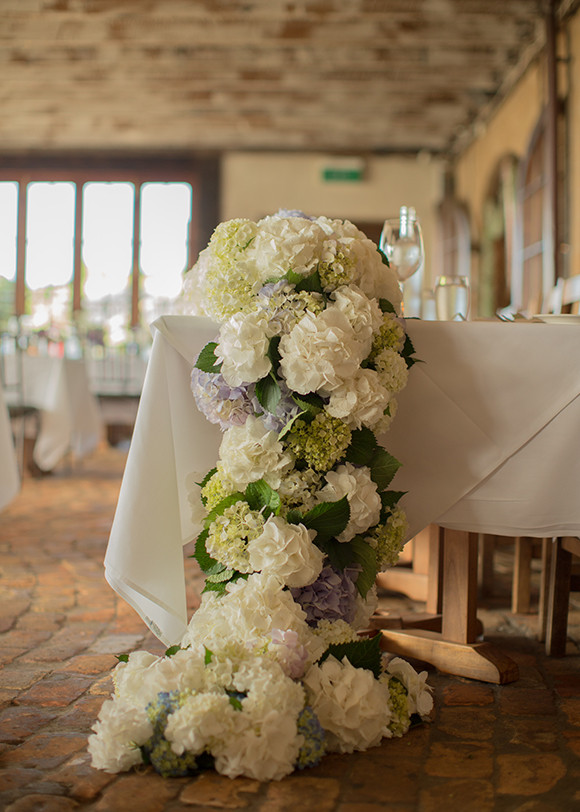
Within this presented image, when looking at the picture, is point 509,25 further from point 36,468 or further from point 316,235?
point 316,235

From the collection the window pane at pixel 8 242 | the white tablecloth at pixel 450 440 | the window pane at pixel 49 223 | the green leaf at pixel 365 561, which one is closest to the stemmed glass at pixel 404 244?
the white tablecloth at pixel 450 440

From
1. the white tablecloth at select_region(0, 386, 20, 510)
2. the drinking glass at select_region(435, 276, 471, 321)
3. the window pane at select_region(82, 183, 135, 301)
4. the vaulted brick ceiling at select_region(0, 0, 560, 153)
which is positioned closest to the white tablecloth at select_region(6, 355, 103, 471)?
the white tablecloth at select_region(0, 386, 20, 510)

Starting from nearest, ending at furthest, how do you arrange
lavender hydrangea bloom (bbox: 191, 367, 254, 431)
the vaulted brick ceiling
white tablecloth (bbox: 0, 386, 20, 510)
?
lavender hydrangea bloom (bbox: 191, 367, 254, 431), white tablecloth (bbox: 0, 386, 20, 510), the vaulted brick ceiling

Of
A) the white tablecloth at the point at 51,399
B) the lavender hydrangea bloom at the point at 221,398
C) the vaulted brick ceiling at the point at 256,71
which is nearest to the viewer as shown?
the lavender hydrangea bloom at the point at 221,398

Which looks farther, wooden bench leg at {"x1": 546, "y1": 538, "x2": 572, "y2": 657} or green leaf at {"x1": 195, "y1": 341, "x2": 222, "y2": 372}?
wooden bench leg at {"x1": 546, "y1": 538, "x2": 572, "y2": 657}

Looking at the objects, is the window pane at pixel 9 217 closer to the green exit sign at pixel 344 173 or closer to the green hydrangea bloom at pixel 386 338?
the green exit sign at pixel 344 173

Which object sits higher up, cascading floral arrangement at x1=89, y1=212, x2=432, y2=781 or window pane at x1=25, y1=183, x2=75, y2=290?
window pane at x1=25, y1=183, x2=75, y2=290

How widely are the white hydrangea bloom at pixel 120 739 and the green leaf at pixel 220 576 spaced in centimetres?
28

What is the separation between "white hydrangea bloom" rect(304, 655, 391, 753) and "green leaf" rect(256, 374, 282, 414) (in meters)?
0.45

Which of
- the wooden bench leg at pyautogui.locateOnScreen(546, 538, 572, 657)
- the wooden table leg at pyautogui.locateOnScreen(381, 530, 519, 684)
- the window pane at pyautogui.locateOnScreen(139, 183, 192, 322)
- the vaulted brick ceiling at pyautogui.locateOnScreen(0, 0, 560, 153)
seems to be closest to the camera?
the wooden table leg at pyautogui.locateOnScreen(381, 530, 519, 684)

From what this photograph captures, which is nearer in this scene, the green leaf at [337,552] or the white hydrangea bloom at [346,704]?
the white hydrangea bloom at [346,704]

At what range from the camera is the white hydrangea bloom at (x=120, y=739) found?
51.4 inches

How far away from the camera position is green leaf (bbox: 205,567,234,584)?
4.97ft

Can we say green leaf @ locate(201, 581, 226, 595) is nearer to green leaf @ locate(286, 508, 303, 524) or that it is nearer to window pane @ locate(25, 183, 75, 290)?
green leaf @ locate(286, 508, 303, 524)
